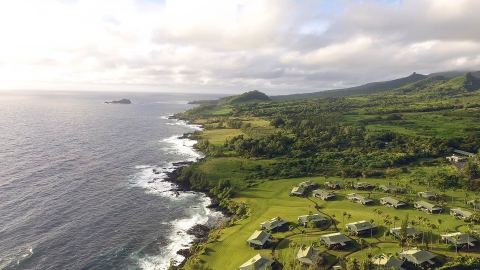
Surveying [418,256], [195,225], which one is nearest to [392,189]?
[418,256]

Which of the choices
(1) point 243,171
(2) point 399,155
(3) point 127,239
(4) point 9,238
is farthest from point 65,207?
(2) point 399,155

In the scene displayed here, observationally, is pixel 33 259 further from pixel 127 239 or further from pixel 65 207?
pixel 65 207

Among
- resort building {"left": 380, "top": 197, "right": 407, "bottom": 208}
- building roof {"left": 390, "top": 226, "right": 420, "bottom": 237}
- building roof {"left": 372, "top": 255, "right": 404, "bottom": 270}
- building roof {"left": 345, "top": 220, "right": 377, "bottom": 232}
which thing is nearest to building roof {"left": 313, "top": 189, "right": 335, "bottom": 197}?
resort building {"left": 380, "top": 197, "right": 407, "bottom": 208}

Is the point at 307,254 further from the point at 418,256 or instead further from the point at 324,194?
the point at 324,194

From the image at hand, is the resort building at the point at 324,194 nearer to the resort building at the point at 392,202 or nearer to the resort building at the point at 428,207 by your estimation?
the resort building at the point at 392,202

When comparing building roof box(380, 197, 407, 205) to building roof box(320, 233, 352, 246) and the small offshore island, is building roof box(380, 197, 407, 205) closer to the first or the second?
the small offshore island

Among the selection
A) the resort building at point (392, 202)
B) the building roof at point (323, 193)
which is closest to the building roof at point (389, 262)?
the resort building at point (392, 202)
